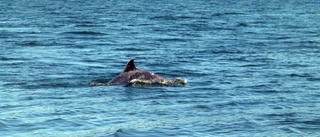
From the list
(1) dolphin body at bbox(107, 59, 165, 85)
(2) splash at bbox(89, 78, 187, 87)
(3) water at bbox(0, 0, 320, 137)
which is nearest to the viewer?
(3) water at bbox(0, 0, 320, 137)

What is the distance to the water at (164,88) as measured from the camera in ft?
49.9

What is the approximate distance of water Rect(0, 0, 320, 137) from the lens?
49.9ft

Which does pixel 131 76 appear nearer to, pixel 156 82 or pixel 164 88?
pixel 156 82

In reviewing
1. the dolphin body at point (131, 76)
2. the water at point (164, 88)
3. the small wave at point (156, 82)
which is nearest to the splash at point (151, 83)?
the small wave at point (156, 82)

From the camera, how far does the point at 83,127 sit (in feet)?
48.9

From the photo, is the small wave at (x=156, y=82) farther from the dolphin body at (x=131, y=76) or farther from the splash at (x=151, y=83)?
the dolphin body at (x=131, y=76)

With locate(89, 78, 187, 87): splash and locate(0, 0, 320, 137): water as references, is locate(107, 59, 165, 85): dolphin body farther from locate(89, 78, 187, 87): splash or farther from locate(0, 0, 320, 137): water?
locate(0, 0, 320, 137): water

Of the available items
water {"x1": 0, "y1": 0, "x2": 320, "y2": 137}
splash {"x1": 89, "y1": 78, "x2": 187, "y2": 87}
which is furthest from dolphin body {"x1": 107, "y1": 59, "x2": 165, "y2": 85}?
water {"x1": 0, "y1": 0, "x2": 320, "y2": 137}

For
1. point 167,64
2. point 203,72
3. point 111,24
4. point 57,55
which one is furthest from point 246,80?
point 111,24

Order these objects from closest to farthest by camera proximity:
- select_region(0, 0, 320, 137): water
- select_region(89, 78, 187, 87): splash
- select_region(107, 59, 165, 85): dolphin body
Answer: select_region(0, 0, 320, 137): water, select_region(89, 78, 187, 87): splash, select_region(107, 59, 165, 85): dolphin body

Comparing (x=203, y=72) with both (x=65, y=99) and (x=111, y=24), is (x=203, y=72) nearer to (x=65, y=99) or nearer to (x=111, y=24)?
(x=65, y=99)

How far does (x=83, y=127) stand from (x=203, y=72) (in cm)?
1022

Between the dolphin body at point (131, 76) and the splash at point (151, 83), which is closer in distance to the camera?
the splash at point (151, 83)

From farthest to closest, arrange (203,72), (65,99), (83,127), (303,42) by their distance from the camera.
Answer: (303,42) < (203,72) < (65,99) < (83,127)
